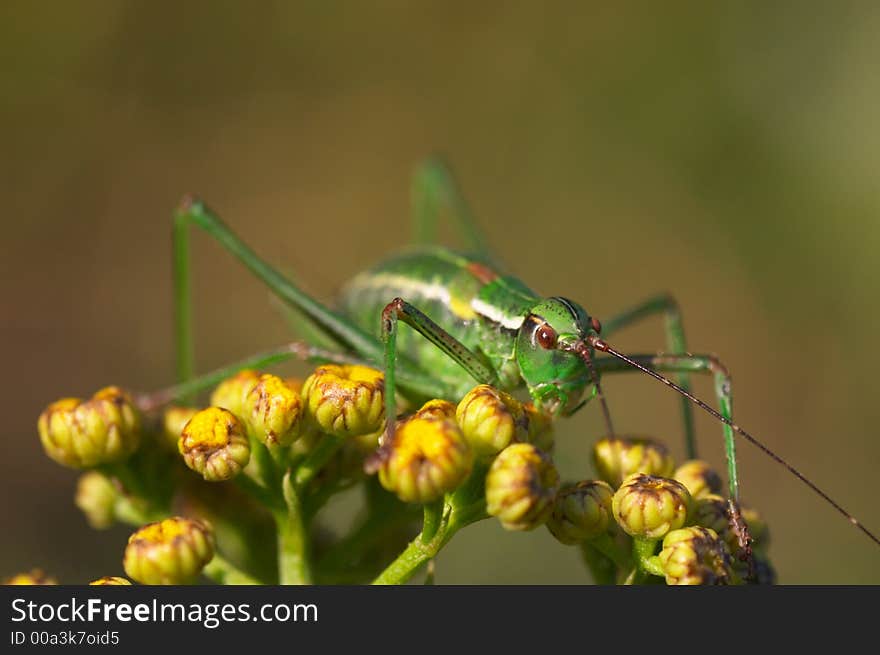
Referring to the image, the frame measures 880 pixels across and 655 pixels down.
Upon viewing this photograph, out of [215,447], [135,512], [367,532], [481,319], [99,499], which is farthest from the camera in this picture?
[481,319]

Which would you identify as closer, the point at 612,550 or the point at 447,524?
the point at 447,524

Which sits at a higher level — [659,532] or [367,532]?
[367,532]

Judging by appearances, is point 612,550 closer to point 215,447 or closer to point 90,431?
point 215,447

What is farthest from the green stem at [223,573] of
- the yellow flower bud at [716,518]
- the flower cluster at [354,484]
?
the yellow flower bud at [716,518]

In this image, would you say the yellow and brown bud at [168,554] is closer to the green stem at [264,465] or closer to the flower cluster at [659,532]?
the green stem at [264,465]

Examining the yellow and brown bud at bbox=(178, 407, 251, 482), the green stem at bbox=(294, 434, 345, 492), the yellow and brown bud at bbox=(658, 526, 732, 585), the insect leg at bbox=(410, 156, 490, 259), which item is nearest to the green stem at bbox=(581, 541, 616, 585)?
the yellow and brown bud at bbox=(658, 526, 732, 585)

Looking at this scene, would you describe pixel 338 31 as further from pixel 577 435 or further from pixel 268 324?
pixel 577 435

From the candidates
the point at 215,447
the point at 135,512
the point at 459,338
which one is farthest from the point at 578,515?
the point at 135,512
